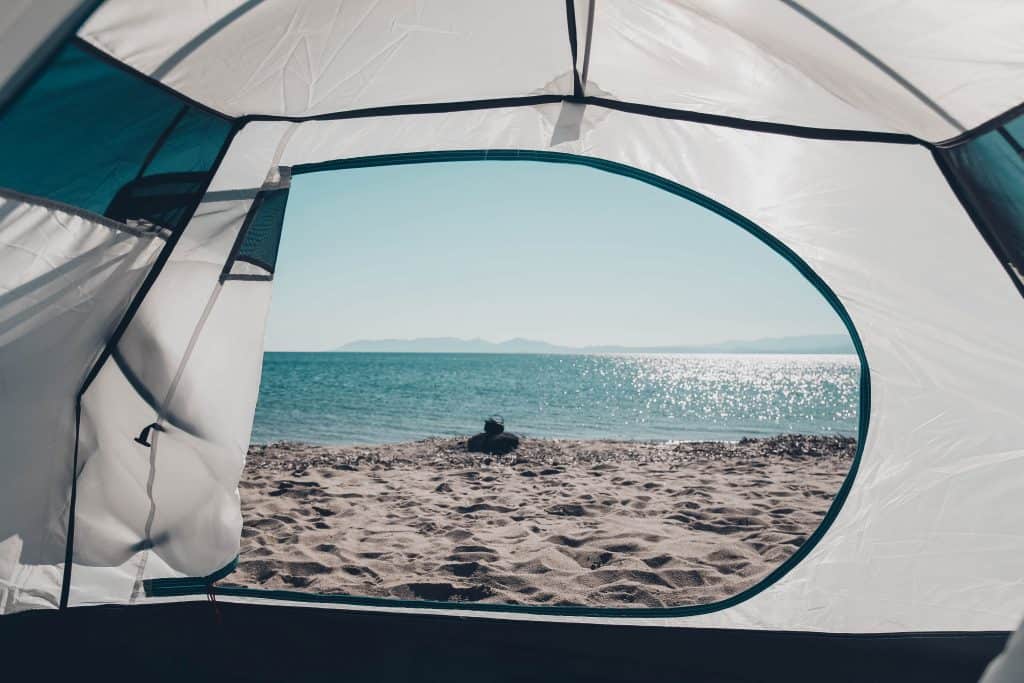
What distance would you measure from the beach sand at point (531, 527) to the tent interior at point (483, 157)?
2.22ft

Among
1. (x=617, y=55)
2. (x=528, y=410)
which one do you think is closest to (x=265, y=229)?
(x=617, y=55)

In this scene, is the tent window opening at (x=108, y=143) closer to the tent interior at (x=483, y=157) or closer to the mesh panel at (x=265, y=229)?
the tent interior at (x=483, y=157)

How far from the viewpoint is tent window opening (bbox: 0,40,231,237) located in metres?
1.97

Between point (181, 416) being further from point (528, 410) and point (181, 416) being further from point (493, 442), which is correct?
point (528, 410)

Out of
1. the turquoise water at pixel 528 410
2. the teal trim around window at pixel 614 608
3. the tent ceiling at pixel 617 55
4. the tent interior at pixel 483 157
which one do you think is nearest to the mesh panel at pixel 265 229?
the tent interior at pixel 483 157

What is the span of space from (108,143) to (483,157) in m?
1.35

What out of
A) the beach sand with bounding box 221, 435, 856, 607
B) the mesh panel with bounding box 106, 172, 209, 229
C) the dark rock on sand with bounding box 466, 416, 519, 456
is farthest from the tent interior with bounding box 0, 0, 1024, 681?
the dark rock on sand with bounding box 466, 416, 519, 456

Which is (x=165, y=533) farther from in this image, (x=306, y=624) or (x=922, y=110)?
(x=922, y=110)

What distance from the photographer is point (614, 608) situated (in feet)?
8.30

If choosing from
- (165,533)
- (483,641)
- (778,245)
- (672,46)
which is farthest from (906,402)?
(165,533)

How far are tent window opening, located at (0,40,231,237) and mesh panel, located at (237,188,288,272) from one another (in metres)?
0.24

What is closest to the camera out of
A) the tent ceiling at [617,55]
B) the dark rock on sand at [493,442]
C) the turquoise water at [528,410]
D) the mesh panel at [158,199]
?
the tent ceiling at [617,55]

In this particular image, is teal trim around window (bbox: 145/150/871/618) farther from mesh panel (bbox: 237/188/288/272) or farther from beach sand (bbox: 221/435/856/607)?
beach sand (bbox: 221/435/856/607)

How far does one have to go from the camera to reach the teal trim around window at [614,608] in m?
2.51
